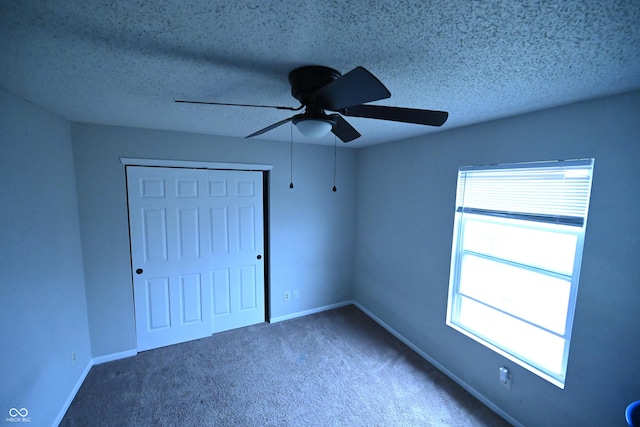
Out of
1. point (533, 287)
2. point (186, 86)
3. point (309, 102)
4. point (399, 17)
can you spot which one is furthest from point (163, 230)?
point (533, 287)

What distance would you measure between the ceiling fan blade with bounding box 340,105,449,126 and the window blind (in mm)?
1165

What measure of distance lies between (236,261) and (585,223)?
3335 millimetres

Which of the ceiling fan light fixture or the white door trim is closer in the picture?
the ceiling fan light fixture

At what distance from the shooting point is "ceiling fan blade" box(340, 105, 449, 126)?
4.15ft

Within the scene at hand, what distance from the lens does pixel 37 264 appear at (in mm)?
1833

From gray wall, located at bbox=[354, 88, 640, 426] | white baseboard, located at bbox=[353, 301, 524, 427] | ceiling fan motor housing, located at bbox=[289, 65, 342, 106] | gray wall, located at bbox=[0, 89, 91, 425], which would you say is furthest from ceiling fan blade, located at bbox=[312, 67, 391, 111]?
white baseboard, located at bbox=[353, 301, 524, 427]

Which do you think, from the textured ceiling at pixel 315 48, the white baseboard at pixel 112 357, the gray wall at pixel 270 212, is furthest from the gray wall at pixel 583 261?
the white baseboard at pixel 112 357

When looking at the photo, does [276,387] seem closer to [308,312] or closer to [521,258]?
[308,312]

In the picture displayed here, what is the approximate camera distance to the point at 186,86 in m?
1.54

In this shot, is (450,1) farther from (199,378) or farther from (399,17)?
(199,378)

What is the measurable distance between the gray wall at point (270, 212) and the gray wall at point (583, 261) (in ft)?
2.76

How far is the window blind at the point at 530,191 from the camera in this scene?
1.70m

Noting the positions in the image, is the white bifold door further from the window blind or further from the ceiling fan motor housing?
the window blind

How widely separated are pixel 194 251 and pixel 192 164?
1.03 metres
